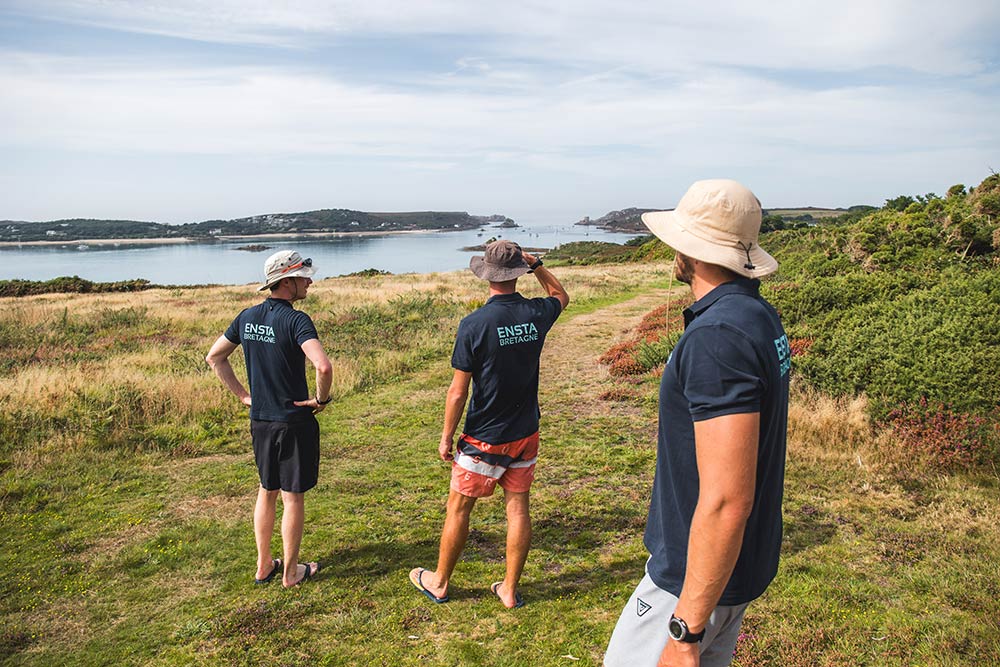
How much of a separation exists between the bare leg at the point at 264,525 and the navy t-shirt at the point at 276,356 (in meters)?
0.56

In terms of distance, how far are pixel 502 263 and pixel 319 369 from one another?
1354 millimetres

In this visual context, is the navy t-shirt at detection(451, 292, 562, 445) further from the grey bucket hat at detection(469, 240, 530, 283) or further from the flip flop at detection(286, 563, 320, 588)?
the flip flop at detection(286, 563, 320, 588)

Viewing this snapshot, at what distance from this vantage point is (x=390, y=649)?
3.79 metres

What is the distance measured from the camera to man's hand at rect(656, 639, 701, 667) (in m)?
1.80

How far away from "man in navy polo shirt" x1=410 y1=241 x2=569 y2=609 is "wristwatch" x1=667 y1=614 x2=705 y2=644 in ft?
6.77

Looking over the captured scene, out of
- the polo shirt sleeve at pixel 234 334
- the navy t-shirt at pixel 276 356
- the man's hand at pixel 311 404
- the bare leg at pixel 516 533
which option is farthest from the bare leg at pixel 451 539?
the polo shirt sleeve at pixel 234 334

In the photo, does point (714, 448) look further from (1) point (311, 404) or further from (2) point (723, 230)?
(1) point (311, 404)

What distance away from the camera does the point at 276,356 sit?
13.4 ft

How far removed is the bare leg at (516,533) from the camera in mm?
3947

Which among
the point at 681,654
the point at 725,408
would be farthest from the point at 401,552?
the point at 725,408

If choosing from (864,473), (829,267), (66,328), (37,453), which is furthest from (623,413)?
(66,328)

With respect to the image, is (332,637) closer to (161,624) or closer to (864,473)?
(161,624)

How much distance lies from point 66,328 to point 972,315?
21725mm

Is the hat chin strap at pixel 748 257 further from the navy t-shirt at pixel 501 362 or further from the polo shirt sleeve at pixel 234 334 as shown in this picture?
the polo shirt sleeve at pixel 234 334
